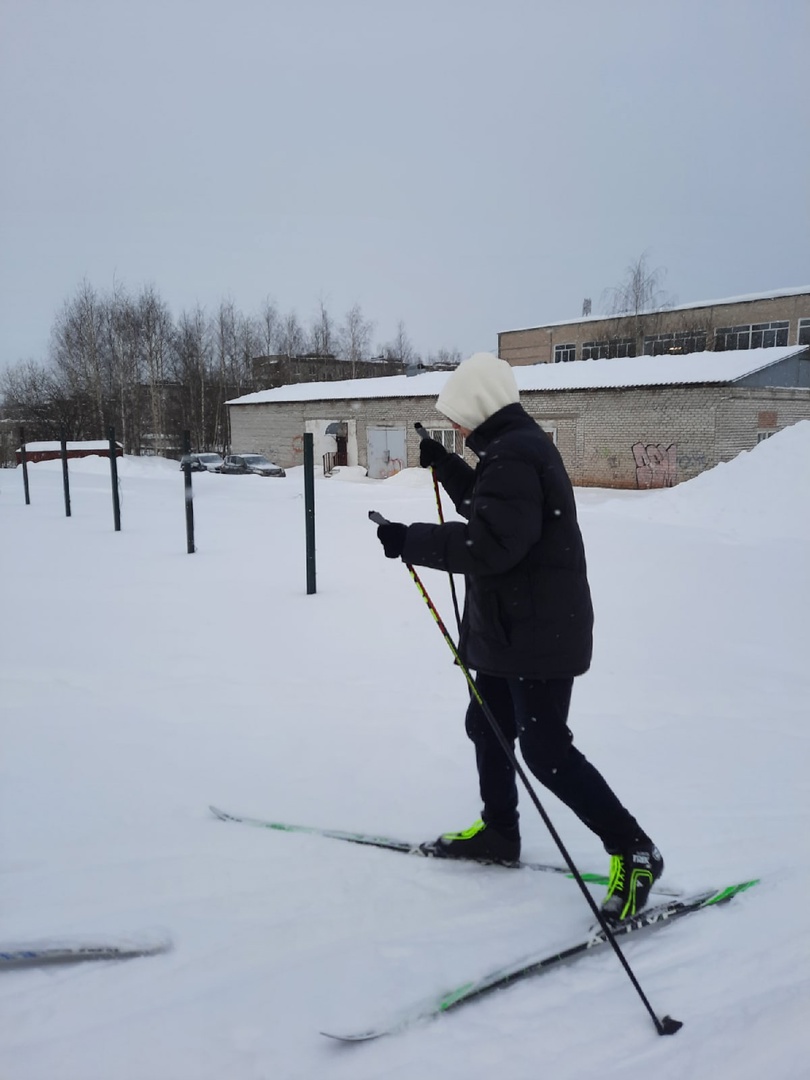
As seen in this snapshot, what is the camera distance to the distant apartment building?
3516 cm

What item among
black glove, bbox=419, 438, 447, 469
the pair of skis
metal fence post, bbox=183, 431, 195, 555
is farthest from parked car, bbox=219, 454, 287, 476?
the pair of skis

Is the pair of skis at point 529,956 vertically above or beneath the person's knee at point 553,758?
beneath

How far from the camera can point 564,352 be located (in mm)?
43500

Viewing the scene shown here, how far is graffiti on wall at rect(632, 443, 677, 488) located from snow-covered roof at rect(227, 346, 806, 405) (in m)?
1.87

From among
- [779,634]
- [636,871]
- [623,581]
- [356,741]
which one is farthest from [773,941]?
[623,581]

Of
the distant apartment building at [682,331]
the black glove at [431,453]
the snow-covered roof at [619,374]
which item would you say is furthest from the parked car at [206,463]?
the black glove at [431,453]

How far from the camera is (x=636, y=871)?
2.03 m

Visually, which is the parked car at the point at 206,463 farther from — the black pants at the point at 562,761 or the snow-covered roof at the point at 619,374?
the black pants at the point at 562,761

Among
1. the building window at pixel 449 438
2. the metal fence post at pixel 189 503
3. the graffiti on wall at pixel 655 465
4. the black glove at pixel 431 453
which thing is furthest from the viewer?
the building window at pixel 449 438

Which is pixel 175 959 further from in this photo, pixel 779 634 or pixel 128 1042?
pixel 779 634

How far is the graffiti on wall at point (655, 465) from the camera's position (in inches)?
835

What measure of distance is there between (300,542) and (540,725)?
672 centimetres

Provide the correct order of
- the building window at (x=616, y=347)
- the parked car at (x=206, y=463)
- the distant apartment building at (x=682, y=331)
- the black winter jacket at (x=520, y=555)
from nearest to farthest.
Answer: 1. the black winter jacket at (x=520, y=555)
2. the parked car at (x=206, y=463)
3. the distant apartment building at (x=682, y=331)
4. the building window at (x=616, y=347)

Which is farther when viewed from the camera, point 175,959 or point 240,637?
point 240,637
